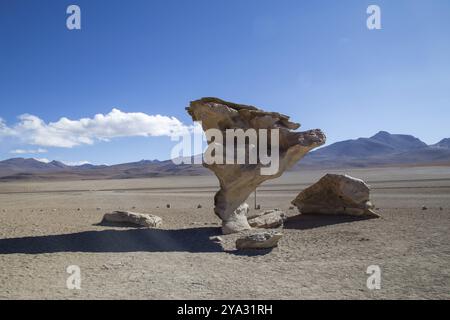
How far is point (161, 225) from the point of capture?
51.1ft

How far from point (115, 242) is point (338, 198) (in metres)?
9.30

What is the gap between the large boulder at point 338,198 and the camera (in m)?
15.9

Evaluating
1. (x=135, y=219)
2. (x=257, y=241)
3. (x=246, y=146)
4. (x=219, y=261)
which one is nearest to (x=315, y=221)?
(x=246, y=146)

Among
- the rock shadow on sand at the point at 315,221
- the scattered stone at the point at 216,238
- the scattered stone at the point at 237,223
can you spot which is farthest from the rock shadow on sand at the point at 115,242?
the rock shadow on sand at the point at 315,221

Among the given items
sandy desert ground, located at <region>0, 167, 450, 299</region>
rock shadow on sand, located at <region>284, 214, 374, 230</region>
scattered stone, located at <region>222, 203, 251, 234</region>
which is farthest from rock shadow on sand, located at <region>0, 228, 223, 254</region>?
rock shadow on sand, located at <region>284, 214, 374, 230</region>

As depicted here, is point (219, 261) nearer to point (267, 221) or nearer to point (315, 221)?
point (267, 221)

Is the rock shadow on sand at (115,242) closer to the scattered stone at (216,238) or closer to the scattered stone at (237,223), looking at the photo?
the scattered stone at (216,238)

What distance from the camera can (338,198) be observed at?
16.5m

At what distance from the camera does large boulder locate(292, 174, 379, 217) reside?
15945 millimetres

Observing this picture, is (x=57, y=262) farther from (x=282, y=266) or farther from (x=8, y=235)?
(x=282, y=266)

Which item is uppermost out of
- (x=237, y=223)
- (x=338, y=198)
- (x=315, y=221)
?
(x=338, y=198)

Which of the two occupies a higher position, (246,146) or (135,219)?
(246,146)

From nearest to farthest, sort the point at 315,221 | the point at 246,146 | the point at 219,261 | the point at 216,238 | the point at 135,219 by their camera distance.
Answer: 1. the point at 219,261
2. the point at 216,238
3. the point at 246,146
4. the point at 135,219
5. the point at 315,221

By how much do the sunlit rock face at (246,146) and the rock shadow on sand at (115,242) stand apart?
1.05 m
